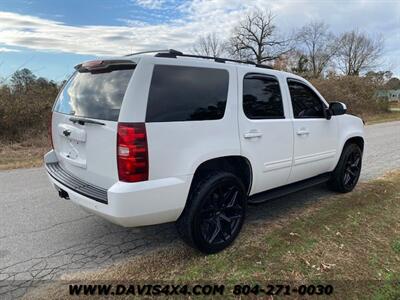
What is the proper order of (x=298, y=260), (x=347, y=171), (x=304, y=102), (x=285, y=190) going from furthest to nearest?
1. (x=347, y=171)
2. (x=304, y=102)
3. (x=285, y=190)
4. (x=298, y=260)

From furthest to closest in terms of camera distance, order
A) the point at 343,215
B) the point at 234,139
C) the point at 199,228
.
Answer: the point at 343,215
the point at 234,139
the point at 199,228

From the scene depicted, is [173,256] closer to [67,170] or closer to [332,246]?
[67,170]

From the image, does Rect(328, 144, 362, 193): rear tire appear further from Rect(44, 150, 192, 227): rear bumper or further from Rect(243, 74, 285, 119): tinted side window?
Rect(44, 150, 192, 227): rear bumper

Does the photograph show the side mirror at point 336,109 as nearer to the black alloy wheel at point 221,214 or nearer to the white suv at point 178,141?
the white suv at point 178,141

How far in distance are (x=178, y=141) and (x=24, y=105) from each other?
1077 centimetres

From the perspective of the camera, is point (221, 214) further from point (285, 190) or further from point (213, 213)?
point (285, 190)

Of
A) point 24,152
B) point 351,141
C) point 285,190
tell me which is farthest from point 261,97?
point 24,152

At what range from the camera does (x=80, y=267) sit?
10.7ft

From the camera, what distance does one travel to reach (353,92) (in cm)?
2612

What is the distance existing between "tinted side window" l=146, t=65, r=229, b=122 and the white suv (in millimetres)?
10

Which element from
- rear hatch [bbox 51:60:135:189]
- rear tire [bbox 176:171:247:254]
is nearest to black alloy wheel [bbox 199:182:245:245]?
rear tire [bbox 176:171:247:254]

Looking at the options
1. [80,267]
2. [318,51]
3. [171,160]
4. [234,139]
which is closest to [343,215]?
[234,139]

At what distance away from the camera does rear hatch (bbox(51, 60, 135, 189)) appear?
2.98 m

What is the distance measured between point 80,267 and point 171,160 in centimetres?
141
